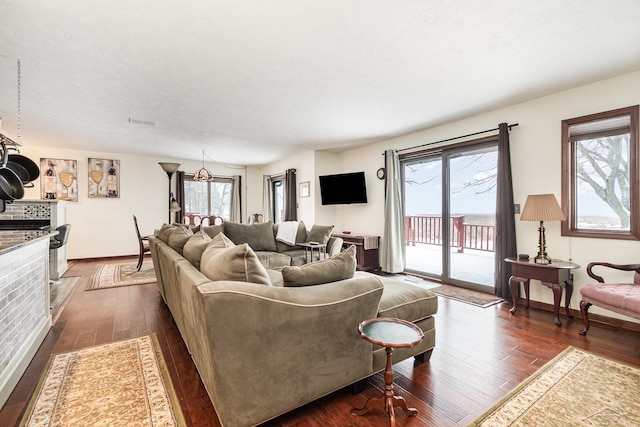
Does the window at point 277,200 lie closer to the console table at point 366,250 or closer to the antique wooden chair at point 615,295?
the console table at point 366,250

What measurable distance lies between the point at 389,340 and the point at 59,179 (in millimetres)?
7550

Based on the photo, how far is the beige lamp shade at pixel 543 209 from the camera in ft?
9.82

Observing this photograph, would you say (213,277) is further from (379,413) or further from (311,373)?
(379,413)

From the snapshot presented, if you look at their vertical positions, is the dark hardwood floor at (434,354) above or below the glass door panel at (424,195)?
below

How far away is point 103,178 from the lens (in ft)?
21.1

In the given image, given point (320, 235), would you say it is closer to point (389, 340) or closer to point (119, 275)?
point (389, 340)

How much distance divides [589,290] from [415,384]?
1.96 meters

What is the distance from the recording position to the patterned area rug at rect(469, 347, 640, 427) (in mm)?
1536

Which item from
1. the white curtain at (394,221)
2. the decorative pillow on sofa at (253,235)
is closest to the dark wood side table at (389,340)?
the decorative pillow on sofa at (253,235)

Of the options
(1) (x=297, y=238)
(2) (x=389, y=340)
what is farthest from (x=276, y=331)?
(1) (x=297, y=238)

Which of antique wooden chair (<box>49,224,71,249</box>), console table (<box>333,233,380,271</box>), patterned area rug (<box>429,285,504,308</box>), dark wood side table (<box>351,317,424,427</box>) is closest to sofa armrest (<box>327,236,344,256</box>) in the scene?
console table (<box>333,233,380,271</box>)

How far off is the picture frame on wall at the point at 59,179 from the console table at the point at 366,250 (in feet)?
19.6

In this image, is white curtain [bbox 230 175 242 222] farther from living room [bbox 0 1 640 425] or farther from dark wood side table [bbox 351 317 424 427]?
dark wood side table [bbox 351 317 424 427]

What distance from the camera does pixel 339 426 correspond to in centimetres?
149
